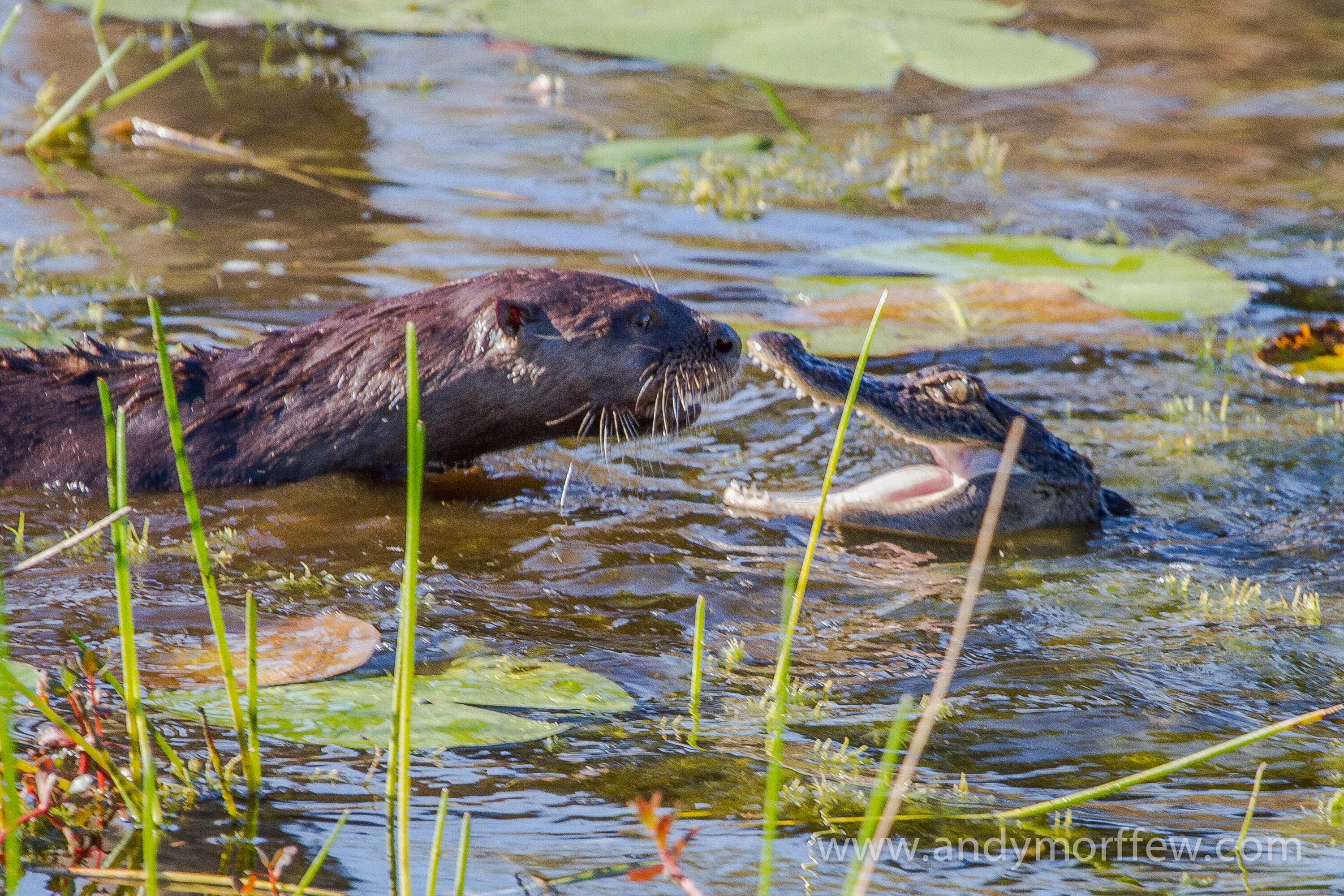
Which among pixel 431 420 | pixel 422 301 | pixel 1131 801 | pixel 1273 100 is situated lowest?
pixel 1131 801

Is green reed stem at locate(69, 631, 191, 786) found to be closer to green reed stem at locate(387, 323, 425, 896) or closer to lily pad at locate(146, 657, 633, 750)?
lily pad at locate(146, 657, 633, 750)

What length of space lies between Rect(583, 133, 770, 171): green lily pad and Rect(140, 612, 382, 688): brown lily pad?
4751mm

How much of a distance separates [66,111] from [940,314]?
3782 mm

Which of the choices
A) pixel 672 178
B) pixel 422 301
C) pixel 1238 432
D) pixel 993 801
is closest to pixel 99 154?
pixel 672 178

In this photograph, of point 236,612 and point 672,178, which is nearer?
point 236,612

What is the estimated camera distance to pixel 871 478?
4.81m

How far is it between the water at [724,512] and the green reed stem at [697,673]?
0.11ft

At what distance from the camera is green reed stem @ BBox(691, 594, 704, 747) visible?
8.38 feet

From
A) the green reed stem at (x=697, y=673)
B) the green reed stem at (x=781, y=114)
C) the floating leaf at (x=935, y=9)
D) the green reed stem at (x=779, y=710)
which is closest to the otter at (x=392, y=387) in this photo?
the green reed stem at (x=697, y=673)

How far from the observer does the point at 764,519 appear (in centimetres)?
443

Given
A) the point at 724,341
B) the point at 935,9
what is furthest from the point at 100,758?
the point at 935,9

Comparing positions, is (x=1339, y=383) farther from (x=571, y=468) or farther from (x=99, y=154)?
(x=99, y=154)

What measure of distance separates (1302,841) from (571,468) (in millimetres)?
2600

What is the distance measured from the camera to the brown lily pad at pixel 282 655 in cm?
300
